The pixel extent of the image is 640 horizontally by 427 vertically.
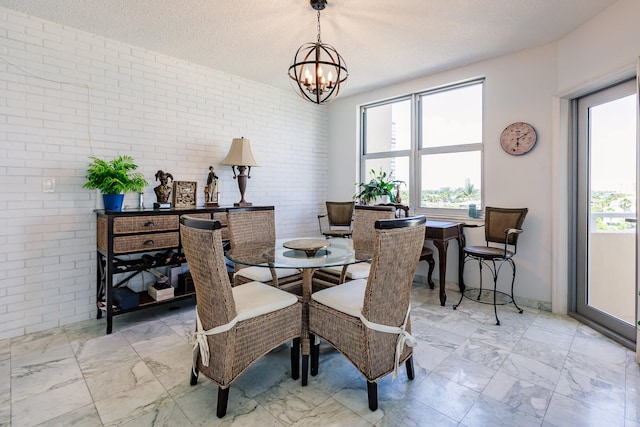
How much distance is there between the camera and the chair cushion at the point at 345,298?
5.63 ft

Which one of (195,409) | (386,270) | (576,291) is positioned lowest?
(195,409)

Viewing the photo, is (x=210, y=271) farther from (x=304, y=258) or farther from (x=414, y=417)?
(x=414, y=417)

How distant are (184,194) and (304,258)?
184 cm

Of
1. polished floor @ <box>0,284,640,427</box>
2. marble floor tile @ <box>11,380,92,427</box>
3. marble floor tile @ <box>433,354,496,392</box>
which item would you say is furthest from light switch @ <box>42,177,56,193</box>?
marble floor tile @ <box>433,354,496,392</box>

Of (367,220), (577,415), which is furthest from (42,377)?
(577,415)

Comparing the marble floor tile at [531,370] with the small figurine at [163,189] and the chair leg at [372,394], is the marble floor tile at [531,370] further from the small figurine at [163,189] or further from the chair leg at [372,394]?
the small figurine at [163,189]

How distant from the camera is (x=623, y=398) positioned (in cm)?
174

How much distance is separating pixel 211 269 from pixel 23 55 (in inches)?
103

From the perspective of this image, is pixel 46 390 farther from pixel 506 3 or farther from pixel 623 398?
pixel 506 3

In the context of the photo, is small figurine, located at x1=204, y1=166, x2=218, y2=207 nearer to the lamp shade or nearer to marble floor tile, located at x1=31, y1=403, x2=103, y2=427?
the lamp shade

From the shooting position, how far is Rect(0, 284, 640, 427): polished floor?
1612 mm

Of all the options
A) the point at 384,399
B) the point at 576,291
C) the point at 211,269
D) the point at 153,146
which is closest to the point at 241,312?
the point at 211,269

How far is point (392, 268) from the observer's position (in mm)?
1575

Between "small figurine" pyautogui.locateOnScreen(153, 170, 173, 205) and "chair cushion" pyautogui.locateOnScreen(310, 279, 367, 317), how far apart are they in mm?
1976
